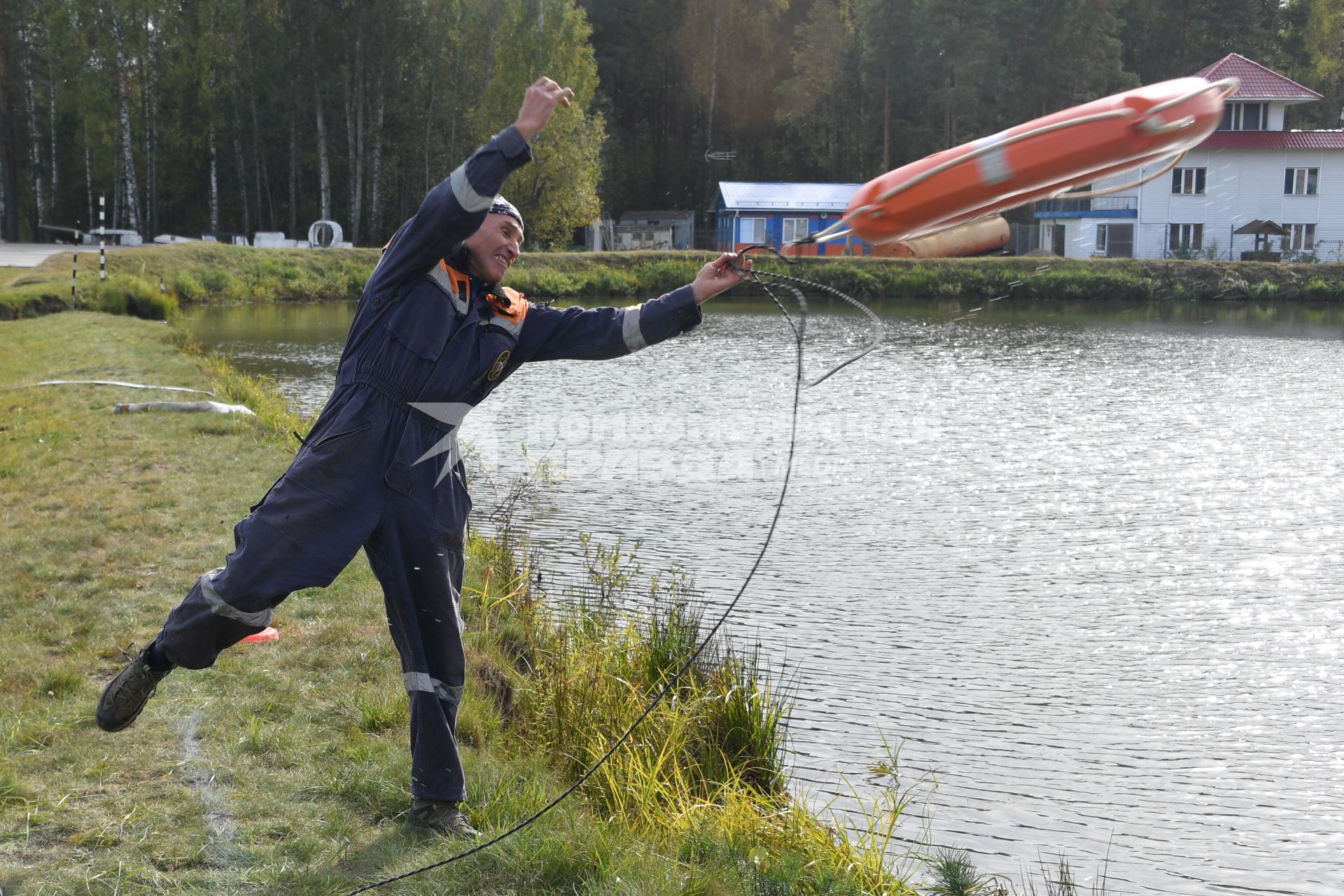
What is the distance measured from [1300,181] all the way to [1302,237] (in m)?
2.49

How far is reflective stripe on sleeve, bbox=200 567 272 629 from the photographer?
410cm

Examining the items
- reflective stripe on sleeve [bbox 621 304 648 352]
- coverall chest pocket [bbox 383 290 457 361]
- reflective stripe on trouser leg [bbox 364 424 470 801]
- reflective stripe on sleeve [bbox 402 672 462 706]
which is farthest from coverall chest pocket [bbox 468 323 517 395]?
→ reflective stripe on sleeve [bbox 402 672 462 706]

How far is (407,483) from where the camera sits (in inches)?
164

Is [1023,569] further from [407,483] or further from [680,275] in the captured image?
[680,275]

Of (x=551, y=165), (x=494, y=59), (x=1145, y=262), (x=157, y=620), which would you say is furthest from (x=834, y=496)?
(x=494, y=59)

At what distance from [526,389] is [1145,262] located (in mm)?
33074

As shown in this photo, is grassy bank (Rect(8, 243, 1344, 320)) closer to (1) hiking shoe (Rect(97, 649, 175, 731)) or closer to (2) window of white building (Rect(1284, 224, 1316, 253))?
(2) window of white building (Rect(1284, 224, 1316, 253))

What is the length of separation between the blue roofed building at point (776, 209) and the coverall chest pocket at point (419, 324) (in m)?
54.8

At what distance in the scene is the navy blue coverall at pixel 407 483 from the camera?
4059 millimetres

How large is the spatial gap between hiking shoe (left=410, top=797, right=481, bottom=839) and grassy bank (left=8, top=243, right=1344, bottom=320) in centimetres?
3026

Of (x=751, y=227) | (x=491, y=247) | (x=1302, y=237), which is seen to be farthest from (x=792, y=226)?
(x=491, y=247)

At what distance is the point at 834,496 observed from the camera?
1279 cm

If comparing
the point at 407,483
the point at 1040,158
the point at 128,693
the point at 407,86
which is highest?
the point at 407,86
